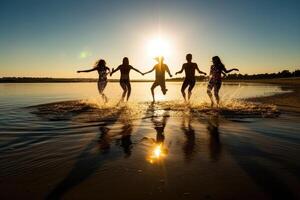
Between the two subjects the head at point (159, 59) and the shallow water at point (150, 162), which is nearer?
the shallow water at point (150, 162)

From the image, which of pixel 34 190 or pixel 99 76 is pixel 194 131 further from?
pixel 99 76

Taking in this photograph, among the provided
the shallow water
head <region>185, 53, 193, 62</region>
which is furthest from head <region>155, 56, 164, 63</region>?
the shallow water

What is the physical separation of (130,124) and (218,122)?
9.39 feet

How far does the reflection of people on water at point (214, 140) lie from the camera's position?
548 centimetres

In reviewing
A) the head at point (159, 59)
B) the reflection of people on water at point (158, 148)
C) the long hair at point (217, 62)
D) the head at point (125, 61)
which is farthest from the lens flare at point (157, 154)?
the head at point (159, 59)

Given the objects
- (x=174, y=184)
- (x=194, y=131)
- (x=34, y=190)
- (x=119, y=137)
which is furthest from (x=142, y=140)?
(x=34, y=190)

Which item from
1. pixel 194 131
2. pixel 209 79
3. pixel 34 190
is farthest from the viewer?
pixel 209 79

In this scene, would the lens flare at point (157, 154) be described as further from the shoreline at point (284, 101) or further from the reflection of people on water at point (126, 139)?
the shoreline at point (284, 101)

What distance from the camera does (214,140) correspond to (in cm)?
679

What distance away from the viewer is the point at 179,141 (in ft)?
22.0

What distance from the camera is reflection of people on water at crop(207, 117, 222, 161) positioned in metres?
5.48

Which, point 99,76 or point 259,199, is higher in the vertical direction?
point 99,76

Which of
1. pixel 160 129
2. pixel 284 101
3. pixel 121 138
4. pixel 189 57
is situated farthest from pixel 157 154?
pixel 284 101

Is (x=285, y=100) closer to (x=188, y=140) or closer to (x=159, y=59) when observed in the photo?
(x=159, y=59)
